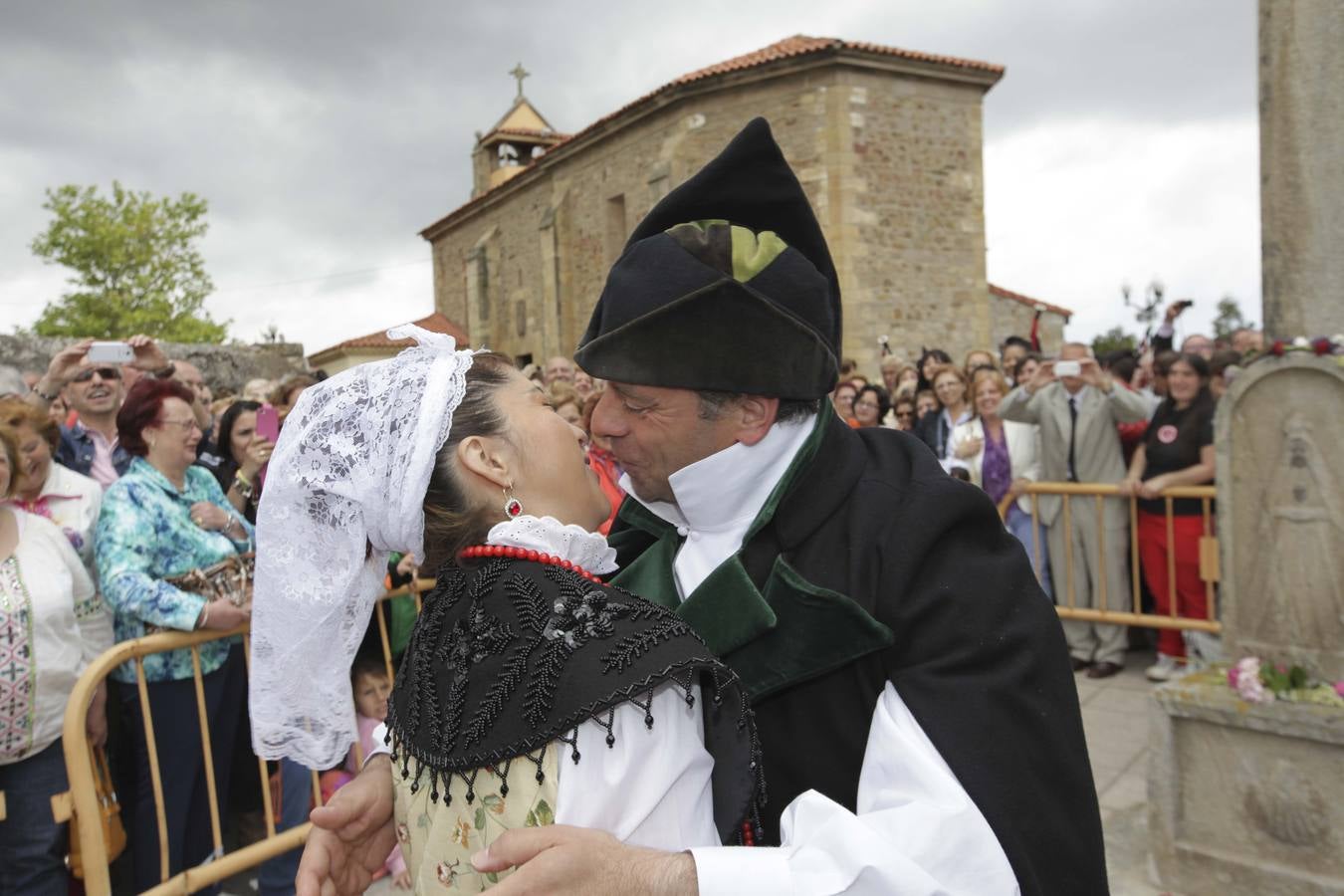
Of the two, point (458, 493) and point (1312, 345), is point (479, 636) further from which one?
point (1312, 345)

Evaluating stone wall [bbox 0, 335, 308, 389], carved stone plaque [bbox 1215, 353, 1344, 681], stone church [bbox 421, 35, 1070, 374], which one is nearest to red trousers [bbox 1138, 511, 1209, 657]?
carved stone plaque [bbox 1215, 353, 1344, 681]

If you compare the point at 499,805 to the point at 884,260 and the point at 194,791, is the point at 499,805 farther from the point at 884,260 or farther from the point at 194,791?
the point at 884,260

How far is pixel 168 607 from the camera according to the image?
10.8 feet

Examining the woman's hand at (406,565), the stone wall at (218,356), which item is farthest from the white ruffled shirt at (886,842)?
the stone wall at (218,356)

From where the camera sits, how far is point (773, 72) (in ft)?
60.5

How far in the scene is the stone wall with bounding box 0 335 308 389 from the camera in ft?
26.9

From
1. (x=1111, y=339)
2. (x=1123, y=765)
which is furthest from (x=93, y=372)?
(x=1111, y=339)

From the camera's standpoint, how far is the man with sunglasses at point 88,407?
4.44 meters

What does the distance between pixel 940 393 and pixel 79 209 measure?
29653mm

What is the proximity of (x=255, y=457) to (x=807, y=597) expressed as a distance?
396 cm

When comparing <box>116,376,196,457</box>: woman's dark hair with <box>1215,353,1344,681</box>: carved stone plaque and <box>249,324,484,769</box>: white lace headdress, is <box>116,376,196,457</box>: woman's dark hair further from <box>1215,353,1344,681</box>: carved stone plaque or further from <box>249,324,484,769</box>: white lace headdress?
<box>1215,353,1344,681</box>: carved stone plaque

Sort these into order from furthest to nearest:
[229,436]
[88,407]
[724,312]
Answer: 1. [229,436]
2. [88,407]
3. [724,312]

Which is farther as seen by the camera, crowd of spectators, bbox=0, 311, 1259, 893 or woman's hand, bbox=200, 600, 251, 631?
woman's hand, bbox=200, 600, 251, 631

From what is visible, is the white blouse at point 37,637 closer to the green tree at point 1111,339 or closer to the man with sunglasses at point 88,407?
the man with sunglasses at point 88,407
